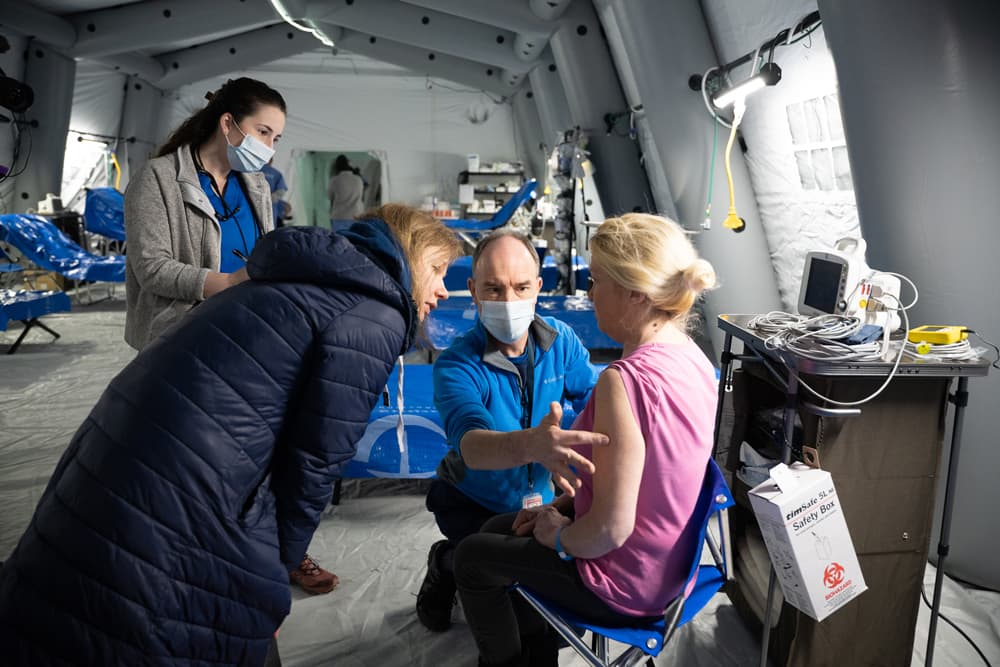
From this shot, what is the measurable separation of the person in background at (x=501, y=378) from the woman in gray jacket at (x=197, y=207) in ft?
2.03

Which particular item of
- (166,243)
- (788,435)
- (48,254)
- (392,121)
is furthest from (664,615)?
(392,121)

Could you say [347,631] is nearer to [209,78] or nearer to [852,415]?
[852,415]

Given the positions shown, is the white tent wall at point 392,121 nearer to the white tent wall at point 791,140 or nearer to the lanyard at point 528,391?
the white tent wall at point 791,140

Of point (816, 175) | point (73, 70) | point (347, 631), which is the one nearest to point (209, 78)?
point (73, 70)

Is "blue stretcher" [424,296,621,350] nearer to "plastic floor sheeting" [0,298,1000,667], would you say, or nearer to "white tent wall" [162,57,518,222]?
"plastic floor sheeting" [0,298,1000,667]

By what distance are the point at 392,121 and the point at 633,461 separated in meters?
10.9

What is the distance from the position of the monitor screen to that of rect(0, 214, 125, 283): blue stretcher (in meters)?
6.04

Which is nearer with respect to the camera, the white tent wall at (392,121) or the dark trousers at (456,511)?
the dark trousers at (456,511)

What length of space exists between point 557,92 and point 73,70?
567 centimetres

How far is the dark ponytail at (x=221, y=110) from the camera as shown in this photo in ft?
5.99

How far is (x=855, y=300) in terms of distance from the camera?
167 centimetres

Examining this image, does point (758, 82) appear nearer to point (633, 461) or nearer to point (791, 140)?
point (791, 140)

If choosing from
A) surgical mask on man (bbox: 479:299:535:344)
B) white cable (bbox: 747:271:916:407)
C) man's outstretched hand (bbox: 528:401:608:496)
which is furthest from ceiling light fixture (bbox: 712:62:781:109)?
man's outstretched hand (bbox: 528:401:608:496)

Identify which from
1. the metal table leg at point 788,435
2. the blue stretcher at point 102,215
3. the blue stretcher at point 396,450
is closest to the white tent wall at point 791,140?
the metal table leg at point 788,435
